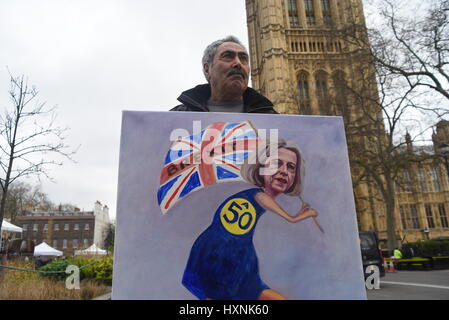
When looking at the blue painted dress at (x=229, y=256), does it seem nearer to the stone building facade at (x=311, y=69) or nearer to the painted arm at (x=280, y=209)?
the painted arm at (x=280, y=209)

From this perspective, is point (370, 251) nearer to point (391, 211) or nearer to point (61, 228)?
point (391, 211)

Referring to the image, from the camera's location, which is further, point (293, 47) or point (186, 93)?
point (293, 47)

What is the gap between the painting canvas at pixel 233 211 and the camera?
1290mm

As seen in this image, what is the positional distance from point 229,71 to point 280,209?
99 centimetres

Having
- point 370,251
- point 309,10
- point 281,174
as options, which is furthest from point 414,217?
point 281,174

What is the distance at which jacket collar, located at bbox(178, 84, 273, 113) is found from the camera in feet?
6.35

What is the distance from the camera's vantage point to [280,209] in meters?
1.40

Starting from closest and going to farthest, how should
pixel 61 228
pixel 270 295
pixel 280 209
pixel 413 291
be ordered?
pixel 270 295 < pixel 280 209 < pixel 413 291 < pixel 61 228

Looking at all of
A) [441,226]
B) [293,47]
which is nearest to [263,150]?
[293,47]

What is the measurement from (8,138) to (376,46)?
53.3 feet

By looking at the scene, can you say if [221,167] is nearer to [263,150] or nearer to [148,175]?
[263,150]

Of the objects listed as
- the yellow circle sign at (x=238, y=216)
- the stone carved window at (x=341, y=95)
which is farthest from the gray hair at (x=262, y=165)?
the stone carved window at (x=341, y=95)
